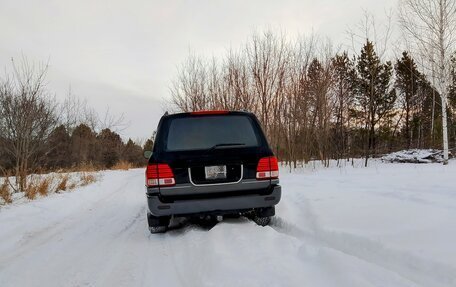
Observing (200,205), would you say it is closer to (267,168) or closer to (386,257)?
(267,168)

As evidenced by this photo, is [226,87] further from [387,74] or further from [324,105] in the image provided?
[387,74]

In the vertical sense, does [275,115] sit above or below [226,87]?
below

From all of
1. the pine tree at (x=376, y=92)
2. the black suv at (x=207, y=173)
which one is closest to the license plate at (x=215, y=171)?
the black suv at (x=207, y=173)

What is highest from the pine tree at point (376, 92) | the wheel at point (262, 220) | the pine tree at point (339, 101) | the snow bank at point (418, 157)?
the pine tree at point (376, 92)

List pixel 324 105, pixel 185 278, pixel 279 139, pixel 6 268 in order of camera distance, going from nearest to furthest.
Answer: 1. pixel 185 278
2. pixel 6 268
3. pixel 324 105
4. pixel 279 139

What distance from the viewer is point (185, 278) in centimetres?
311

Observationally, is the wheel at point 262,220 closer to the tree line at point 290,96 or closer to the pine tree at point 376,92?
the tree line at point 290,96

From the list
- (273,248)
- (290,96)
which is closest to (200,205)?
(273,248)

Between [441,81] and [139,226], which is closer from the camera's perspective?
[139,226]

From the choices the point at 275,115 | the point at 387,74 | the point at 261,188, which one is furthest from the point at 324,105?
the point at 387,74

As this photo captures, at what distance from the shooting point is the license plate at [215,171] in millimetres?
4504

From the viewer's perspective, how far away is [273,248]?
367cm

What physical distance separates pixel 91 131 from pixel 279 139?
21.1 m

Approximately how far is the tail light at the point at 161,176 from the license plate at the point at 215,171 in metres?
0.44
